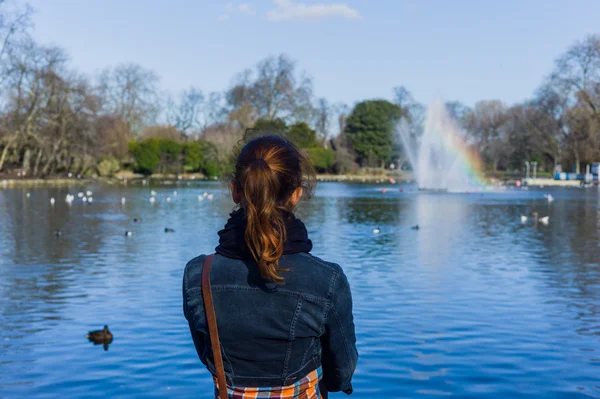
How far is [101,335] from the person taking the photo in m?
8.01

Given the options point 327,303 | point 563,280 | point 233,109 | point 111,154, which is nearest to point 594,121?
point 233,109

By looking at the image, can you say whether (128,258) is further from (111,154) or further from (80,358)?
(111,154)

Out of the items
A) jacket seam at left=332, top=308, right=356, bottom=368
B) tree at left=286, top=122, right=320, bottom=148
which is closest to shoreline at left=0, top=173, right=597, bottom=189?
tree at left=286, top=122, right=320, bottom=148

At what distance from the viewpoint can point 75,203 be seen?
105ft

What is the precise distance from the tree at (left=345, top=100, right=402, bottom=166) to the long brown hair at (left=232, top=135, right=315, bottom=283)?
83.3m

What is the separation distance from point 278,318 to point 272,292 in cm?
9

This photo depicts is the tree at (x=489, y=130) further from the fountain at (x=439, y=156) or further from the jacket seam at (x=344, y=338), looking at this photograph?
the jacket seam at (x=344, y=338)

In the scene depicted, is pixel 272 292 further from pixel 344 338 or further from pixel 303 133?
pixel 303 133

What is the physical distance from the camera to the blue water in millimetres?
6797

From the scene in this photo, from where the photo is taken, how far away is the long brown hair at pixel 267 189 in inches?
83.5

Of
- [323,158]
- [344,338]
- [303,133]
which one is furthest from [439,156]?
[344,338]

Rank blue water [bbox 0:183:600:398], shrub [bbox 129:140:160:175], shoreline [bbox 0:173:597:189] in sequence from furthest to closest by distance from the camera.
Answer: shrub [bbox 129:140:160:175] → shoreline [bbox 0:173:597:189] → blue water [bbox 0:183:600:398]

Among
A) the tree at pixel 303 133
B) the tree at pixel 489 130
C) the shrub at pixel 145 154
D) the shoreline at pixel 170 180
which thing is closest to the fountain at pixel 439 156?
the shoreline at pixel 170 180

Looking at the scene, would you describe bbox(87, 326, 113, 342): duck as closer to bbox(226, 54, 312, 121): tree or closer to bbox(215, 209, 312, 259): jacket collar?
bbox(215, 209, 312, 259): jacket collar
